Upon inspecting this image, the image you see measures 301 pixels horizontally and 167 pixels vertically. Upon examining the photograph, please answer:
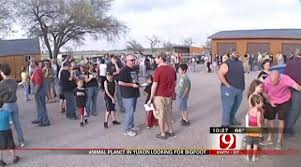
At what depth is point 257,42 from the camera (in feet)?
134

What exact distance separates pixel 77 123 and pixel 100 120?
2.10ft

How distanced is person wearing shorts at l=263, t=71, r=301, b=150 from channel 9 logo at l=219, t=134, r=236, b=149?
1.39m

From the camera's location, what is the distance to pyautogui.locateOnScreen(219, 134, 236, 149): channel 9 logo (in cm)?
567

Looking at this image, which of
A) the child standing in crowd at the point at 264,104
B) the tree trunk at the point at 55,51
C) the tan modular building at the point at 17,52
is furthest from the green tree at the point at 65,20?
the child standing in crowd at the point at 264,104

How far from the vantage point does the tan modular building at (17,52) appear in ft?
105

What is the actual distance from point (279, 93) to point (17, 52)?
1157 inches

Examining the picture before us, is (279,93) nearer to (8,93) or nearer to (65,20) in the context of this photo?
(8,93)

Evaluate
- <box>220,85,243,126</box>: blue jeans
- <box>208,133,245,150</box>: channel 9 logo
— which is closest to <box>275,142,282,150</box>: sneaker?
<box>208,133,245,150</box>: channel 9 logo

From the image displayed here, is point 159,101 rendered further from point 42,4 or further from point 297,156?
point 42,4

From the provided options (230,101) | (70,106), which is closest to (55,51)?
(70,106)

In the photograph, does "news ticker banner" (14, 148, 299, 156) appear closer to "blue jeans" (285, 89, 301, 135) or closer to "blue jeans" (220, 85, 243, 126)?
"blue jeans" (285, 89, 301, 135)

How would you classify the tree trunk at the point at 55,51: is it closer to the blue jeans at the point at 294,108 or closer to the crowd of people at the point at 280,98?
the crowd of people at the point at 280,98

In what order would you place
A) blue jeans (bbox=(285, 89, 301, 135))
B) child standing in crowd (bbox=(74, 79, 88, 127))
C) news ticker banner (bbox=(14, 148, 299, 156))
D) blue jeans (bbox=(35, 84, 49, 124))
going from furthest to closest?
child standing in crowd (bbox=(74, 79, 88, 127))
blue jeans (bbox=(35, 84, 49, 124))
blue jeans (bbox=(285, 89, 301, 135))
news ticker banner (bbox=(14, 148, 299, 156))

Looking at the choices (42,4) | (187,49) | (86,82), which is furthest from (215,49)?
(86,82)
